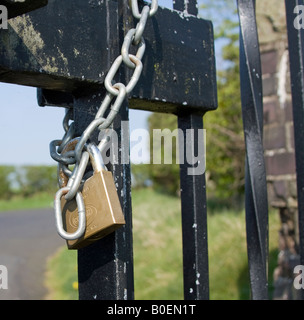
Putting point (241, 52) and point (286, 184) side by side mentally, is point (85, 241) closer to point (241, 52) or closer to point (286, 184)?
point (241, 52)

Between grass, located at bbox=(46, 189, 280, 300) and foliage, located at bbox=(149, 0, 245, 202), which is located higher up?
foliage, located at bbox=(149, 0, 245, 202)

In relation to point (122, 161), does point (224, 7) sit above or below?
above

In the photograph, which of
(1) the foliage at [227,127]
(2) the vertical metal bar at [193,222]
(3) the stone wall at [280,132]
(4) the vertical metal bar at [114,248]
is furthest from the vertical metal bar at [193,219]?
(1) the foliage at [227,127]

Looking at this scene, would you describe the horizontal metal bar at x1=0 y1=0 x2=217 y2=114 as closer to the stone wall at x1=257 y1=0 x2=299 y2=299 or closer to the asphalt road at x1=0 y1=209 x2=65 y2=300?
the asphalt road at x1=0 y1=209 x2=65 y2=300

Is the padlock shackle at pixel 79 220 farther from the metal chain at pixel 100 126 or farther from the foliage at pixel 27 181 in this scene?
the foliage at pixel 27 181

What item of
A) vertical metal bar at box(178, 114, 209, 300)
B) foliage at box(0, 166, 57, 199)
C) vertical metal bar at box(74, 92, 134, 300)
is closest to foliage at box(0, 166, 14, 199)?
foliage at box(0, 166, 57, 199)

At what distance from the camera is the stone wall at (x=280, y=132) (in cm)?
351

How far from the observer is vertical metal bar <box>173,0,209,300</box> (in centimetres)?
102

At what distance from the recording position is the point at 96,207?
754 millimetres

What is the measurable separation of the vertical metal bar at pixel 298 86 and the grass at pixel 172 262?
2595 mm

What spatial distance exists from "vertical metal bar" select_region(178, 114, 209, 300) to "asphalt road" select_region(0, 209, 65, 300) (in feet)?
7.79
